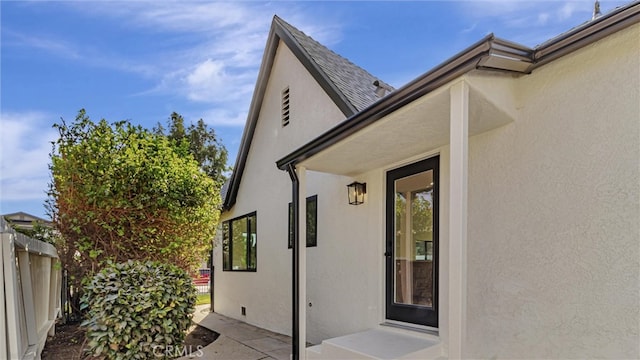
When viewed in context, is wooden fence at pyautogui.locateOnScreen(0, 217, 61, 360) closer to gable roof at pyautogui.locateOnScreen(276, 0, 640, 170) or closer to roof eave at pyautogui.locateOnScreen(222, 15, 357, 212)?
gable roof at pyautogui.locateOnScreen(276, 0, 640, 170)

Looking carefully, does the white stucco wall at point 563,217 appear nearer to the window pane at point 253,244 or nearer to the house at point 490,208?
the house at point 490,208

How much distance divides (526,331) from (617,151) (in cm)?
168

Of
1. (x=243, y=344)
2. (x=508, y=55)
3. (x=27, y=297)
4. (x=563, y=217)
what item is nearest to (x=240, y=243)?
(x=243, y=344)

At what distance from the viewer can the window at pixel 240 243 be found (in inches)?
383

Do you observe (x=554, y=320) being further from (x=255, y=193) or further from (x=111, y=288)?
(x=255, y=193)

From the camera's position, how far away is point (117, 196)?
19.7ft

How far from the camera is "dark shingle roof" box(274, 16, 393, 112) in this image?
6.68 m

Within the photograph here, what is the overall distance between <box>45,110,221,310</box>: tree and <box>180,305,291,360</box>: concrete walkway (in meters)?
1.71

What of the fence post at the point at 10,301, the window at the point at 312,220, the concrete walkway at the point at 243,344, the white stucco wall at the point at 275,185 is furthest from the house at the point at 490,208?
the fence post at the point at 10,301

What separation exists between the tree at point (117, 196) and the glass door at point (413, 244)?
3.62 metres

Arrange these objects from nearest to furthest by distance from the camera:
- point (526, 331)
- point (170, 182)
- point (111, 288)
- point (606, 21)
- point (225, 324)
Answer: point (606, 21) → point (526, 331) → point (111, 288) → point (170, 182) → point (225, 324)

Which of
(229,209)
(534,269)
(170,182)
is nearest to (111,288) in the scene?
(170,182)

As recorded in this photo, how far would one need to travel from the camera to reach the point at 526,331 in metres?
3.36

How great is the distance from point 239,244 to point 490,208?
8.14 m
